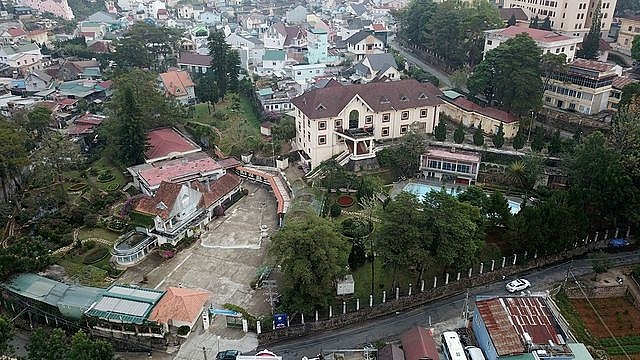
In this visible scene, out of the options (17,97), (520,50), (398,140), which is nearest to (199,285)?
(398,140)

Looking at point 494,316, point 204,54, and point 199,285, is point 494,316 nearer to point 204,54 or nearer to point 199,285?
point 199,285

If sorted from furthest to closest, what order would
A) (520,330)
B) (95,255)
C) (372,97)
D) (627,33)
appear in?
(627,33)
(372,97)
(95,255)
(520,330)

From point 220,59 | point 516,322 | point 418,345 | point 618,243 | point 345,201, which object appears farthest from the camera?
point 220,59

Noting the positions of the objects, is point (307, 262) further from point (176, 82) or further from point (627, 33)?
point (627, 33)

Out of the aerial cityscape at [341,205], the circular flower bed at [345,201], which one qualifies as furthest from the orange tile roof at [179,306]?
the circular flower bed at [345,201]

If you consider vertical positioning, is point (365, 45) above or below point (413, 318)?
above

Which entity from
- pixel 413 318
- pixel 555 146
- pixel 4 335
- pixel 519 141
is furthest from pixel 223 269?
pixel 555 146

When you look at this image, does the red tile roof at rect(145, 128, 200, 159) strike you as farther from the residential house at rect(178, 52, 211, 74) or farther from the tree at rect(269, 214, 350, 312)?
the tree at rect(269, 214, 350, 312)
